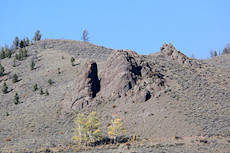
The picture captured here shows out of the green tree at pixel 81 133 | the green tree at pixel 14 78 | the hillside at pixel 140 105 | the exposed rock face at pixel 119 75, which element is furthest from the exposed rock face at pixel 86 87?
the green tree at pixel 14 78

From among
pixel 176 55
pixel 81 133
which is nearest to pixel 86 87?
pixel 81 133

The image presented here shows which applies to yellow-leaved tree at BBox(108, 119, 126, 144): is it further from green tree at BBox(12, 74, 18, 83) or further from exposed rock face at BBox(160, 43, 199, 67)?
green tree at BBox(12, 74, 18, 83)

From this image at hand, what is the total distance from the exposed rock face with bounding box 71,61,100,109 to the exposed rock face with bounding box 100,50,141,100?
1.80m

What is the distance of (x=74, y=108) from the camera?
7725cm

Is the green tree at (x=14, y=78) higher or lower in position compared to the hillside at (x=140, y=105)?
higher

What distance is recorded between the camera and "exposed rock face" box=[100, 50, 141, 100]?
75.9 meters

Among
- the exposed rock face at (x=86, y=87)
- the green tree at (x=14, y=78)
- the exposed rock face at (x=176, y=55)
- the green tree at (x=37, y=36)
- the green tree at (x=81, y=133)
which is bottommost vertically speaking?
the green tree at (x=81, y=133)

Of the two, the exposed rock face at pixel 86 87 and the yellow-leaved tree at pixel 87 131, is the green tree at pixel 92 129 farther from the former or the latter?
the exposed rock face at pixel 86 87

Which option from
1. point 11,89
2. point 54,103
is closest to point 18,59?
point 11,89

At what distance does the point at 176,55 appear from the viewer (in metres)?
93.1

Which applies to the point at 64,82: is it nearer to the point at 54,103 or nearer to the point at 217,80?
the point at 54,103

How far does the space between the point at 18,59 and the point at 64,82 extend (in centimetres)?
3852

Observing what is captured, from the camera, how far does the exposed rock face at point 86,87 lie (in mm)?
77562

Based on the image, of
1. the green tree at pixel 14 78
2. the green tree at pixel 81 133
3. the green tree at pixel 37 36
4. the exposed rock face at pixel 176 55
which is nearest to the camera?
the green tree at pixel 81 133
